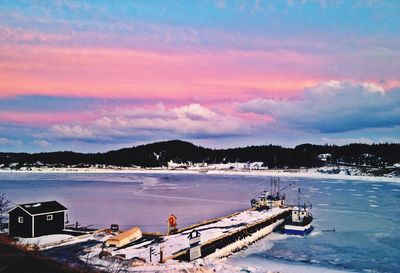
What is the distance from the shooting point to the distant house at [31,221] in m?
26.4

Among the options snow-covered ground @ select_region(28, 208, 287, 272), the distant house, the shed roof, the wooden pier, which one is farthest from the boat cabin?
the distant house

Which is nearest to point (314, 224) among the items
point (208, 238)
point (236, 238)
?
point (236, 238)

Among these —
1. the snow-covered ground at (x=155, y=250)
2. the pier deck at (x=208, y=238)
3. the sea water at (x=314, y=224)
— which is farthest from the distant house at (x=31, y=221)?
the pier deck at (x=208, y=238)

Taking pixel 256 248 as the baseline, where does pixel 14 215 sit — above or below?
above

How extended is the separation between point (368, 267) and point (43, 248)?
17942 mm

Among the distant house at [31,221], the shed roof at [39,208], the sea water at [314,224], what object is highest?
the shed roof at [39,208]

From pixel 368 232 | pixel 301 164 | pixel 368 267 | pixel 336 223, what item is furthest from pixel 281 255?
pixel 301 164

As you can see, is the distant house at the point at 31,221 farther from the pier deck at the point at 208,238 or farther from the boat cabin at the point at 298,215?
the boat cabin at the point at 298,215

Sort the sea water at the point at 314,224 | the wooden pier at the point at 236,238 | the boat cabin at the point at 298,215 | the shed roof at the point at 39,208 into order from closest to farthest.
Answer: the wooden pier at the point at 236,238, the sea water at the point at 314,224, the shed roof at the point at 39,208, the boat cabin at the point at 298,215

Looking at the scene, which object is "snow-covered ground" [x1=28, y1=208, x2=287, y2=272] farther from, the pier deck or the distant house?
the distant house

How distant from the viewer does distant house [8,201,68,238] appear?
2639cm

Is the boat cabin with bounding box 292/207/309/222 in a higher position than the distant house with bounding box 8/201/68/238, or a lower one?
lower

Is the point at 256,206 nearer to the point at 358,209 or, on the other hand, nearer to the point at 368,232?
the point at 358,209

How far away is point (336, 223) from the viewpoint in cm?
3669
